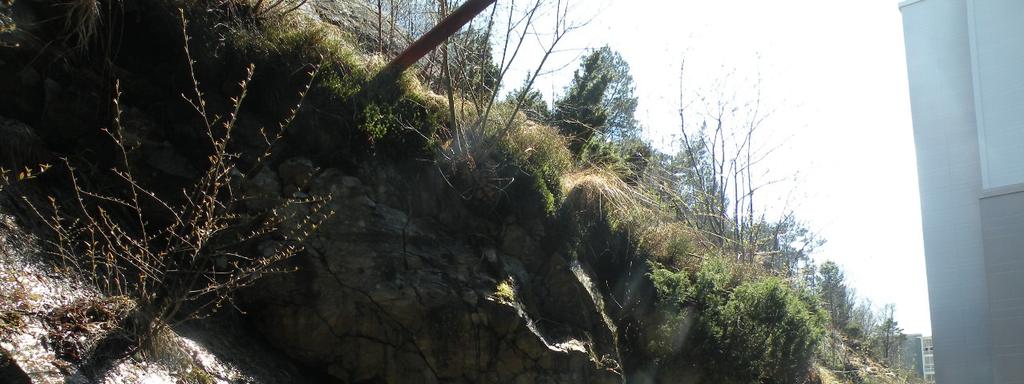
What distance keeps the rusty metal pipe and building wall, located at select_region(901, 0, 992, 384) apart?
6.44 meters

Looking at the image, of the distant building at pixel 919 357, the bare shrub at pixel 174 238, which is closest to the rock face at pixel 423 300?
the bare shrub at pixel 174 238

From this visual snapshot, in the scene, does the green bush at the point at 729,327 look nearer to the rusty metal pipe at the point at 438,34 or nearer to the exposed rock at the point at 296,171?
the rusty metal pipe at the point at 438,34

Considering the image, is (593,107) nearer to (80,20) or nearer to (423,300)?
(423,300)

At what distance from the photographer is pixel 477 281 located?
4988 mm

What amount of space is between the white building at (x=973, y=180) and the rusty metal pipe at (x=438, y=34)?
6432mm

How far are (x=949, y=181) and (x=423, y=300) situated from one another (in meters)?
7.05

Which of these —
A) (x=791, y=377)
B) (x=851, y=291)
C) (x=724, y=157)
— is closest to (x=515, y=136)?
(x=791, y=377)

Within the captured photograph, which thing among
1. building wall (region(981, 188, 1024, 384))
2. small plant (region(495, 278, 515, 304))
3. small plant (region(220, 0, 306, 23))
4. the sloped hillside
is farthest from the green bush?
small plant (region(220, 0, 306, 23))

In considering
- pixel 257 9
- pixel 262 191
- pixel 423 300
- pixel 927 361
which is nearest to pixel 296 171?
pixel 262 191

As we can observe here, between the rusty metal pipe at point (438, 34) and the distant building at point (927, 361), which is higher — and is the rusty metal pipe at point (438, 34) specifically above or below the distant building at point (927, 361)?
above

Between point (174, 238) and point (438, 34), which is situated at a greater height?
point (438, 34)

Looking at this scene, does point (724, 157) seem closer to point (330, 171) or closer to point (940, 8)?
point (940, 8)

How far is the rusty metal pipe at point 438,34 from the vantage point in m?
5.23

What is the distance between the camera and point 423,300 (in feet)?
15.3
